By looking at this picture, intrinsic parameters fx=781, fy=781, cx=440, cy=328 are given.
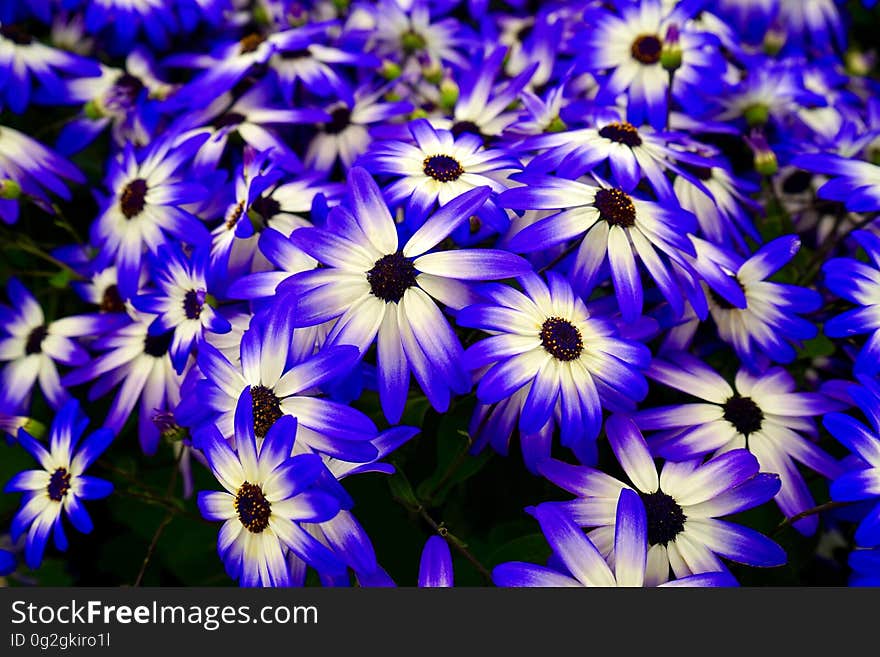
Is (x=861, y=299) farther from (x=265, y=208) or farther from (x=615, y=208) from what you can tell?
(x=265, y=208)

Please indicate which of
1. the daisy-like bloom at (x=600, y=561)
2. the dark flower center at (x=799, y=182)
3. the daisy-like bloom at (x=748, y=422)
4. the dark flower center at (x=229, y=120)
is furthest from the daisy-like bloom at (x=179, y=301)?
the dark flower center at (x=799, y=182)

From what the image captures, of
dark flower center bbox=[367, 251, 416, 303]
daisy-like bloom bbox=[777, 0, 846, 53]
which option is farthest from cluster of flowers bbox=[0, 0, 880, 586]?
daisy-like bloom bbox=[777, 0, 846, 53]

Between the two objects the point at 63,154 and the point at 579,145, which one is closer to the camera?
the point at 579,145

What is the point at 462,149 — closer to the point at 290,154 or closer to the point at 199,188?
the point at 290,154

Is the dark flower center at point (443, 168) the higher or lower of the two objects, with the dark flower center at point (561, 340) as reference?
higher

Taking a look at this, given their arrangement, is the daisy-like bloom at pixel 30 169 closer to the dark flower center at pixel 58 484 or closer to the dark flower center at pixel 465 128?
the dark flower center at pixel 58 484

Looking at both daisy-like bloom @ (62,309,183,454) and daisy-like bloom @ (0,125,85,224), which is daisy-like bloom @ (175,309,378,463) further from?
daisy-like bloom @ (0,125,85,224)

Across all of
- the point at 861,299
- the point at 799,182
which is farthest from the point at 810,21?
the point at 861,299

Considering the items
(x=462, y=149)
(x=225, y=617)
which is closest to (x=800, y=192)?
(x=462, y=149)
